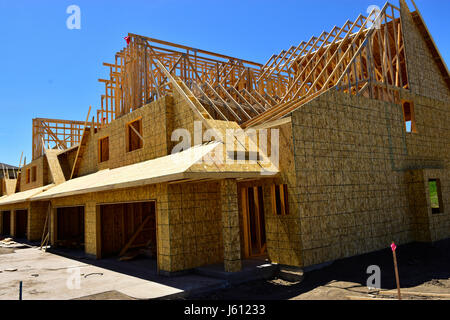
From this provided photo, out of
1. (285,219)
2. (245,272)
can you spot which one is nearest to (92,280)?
(245,272)

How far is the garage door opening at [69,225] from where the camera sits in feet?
71.5

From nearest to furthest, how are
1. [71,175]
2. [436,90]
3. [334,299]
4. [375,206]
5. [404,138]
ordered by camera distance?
[334,299] → [375,206] → [404,138] → [436,90] → [71,175]

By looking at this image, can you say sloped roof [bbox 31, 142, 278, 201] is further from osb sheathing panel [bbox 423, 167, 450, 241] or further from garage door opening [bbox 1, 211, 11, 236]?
garage door opening [bbox 1, 211, 11, 236]

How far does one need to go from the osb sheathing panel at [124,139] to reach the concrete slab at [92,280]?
15.3ft

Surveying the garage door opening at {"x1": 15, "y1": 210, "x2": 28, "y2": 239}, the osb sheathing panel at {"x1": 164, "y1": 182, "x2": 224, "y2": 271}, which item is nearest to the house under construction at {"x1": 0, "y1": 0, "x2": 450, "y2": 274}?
the osb sheathing panel at {"x1": 164, "y1": 182, "x2": 224, "y2": 271}

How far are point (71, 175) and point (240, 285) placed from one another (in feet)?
51.1

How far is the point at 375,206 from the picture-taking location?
1311 cm

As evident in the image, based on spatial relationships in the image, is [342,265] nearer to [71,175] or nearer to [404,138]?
[404,138]

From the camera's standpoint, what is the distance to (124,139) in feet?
53.3

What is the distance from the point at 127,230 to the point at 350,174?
11.3 metres

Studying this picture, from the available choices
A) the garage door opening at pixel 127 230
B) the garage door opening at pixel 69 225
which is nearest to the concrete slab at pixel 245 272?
the garage door opening at pixel 127 230

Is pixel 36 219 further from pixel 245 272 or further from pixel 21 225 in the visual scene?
pixel 245 272

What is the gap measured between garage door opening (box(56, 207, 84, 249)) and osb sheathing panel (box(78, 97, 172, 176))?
4.50 meters
